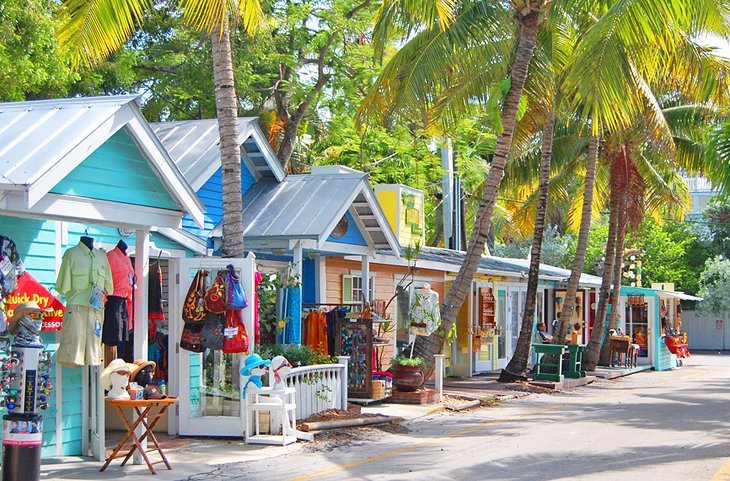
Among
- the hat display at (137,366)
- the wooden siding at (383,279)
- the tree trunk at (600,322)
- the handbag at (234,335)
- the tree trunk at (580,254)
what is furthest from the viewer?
the tree trunk at (600,322)

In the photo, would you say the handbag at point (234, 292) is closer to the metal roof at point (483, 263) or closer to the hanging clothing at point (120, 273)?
the hanging clothing at point (120, 273)

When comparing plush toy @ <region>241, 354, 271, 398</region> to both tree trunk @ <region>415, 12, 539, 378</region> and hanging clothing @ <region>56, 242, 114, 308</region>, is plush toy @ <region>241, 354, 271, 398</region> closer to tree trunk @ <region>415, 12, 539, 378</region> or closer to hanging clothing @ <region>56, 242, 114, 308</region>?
hanging clothing @ <region>56, 242, 114, 308</region>

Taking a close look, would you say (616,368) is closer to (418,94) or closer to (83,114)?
(418,94)

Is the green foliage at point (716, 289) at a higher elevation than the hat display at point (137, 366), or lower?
higher

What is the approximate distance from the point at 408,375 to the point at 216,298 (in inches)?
237

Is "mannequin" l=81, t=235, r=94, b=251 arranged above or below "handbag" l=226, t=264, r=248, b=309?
above

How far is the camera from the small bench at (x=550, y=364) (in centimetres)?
2223

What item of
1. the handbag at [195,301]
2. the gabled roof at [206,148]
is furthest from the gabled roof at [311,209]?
the handbag at [195,301]

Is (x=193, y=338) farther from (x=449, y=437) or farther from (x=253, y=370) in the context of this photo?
(x=449, y=437)

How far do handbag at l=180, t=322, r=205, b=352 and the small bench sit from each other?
11.4 meters

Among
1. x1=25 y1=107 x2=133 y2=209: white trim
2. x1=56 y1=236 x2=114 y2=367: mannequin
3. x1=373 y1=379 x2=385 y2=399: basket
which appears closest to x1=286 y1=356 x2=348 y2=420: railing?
x1=373 y1=379 x2=385 y2=399: basket

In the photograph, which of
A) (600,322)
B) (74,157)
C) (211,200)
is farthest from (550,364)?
(74,157)

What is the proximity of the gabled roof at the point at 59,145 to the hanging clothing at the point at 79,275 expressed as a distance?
571mm

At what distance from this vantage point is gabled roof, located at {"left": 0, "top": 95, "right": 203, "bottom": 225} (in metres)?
9.07
